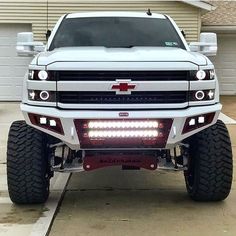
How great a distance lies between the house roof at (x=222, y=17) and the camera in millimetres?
20078

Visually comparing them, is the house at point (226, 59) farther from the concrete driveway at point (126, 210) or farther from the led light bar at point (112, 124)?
the led light bar at point (112, 124)

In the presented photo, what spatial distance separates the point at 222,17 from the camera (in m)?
20.9

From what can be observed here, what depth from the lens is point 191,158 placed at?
20.3ft

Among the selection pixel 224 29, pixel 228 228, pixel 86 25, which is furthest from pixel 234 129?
pixel 224 29

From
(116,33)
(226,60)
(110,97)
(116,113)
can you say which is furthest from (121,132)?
(226,60)

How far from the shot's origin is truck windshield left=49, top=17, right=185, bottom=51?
22.8 feet

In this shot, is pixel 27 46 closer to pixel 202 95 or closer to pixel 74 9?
pixel 202 95

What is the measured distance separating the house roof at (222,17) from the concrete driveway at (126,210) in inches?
528

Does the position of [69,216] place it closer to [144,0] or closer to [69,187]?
[69,187]

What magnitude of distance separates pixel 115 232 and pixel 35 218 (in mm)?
900

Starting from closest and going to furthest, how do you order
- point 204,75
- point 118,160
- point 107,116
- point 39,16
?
point 107,116, point 204,75, point 118,160, point 39,16

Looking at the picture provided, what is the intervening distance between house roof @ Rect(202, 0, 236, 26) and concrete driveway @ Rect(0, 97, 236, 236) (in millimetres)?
13401

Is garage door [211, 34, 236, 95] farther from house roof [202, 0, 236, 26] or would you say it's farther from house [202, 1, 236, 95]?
house roof [202, 0, 236, 26]

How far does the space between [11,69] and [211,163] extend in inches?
482
